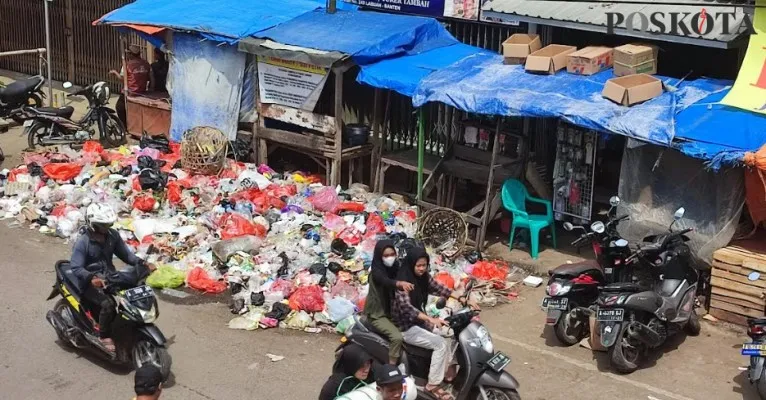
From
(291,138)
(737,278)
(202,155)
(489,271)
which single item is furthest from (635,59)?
(202,155)

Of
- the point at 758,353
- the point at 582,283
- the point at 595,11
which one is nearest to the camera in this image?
the point at 758,353

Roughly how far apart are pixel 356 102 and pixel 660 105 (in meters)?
4.97

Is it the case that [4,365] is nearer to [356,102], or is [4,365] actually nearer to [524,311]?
[524,311]

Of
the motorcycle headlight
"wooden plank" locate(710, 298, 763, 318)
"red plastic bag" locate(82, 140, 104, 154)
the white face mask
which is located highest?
Answer: the white face mask

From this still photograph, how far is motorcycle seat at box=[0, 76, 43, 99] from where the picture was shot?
15.9 meters

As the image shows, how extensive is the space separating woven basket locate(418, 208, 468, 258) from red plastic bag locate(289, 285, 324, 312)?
213 centimetres

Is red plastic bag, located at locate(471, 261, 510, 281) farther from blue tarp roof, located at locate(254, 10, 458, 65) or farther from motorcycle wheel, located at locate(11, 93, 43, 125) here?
motorcycle wheel, located at locate(11, 93, 43, 125)

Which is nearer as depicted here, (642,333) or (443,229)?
(642,333)

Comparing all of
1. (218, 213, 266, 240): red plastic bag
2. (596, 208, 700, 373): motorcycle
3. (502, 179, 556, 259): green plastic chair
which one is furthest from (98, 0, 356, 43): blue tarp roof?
(596, 208, 700, 373): motorcycle

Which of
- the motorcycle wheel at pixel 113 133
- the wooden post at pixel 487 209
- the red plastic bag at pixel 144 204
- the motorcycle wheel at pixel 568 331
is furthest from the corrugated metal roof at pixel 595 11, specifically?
the motorcycle wheel at pixel 113 133

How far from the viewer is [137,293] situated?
752cm

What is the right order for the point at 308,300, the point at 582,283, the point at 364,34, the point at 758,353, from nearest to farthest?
the point at 758,353, the point at 582,283, the point at 308,300, the point at 364,34

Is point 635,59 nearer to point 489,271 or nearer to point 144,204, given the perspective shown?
point 489,271

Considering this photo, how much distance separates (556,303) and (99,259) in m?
4.10
